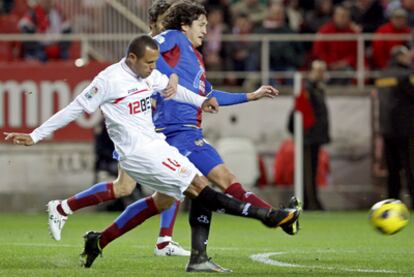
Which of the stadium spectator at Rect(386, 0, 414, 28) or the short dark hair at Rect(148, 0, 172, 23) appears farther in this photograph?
the stadium spectator at Rect(386, 0, 414, 28)

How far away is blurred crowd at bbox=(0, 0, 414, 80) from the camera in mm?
21188

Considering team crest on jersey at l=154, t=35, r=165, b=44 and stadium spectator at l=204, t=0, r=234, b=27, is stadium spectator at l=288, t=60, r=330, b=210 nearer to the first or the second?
stadium spectator at l=204, t=0, r=234, b=27

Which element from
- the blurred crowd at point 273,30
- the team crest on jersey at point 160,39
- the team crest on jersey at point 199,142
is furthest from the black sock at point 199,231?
the blurred crowd at point 273,30

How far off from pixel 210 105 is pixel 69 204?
2.03 meters

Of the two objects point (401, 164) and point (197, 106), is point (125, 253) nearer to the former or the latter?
point (197, 106)

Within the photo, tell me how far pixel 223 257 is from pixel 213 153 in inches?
41.5

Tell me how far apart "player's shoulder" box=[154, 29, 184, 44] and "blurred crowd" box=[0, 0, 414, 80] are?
10227 mm

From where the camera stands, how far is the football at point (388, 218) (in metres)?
10.3

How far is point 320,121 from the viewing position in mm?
19766

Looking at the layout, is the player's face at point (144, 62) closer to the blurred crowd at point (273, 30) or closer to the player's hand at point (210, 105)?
the player's hand at point (210, 105)

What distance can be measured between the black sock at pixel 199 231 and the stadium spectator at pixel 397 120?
405 inches

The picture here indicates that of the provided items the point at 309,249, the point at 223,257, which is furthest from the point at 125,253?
the point at 309,249

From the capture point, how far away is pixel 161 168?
373 inches

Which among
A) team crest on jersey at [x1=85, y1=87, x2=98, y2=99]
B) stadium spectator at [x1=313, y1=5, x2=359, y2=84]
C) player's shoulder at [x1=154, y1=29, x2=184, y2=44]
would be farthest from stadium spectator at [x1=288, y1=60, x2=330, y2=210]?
team crest on jersey at [x1=85, y1=87, x2=98, y2=99]
